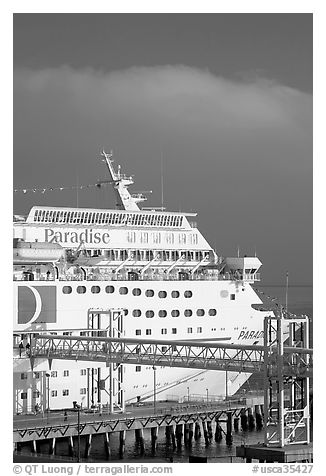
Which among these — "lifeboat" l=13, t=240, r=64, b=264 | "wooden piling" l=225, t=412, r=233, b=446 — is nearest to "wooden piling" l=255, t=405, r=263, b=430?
"wooden piling" l=225, t=412, r=233, b=446

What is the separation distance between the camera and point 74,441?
38.4 meters

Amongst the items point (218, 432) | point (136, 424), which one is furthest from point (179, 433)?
point (136, 424)

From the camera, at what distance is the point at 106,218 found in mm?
46812

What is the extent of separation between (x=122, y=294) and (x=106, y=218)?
170 inches

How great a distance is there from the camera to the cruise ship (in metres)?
41.4

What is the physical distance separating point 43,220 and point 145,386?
8.02 meters

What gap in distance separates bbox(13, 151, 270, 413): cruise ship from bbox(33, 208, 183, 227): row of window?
43 mm

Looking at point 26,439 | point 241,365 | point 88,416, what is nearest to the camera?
point 241,365

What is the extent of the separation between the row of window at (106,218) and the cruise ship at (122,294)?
1.7 inches

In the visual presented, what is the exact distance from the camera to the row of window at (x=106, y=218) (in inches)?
1779

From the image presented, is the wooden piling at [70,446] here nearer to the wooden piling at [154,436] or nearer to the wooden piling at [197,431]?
the wooden piling at [154,436]

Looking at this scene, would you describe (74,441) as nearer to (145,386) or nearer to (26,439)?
(26,439)

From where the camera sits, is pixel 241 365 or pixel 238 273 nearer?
pixel 241 365
